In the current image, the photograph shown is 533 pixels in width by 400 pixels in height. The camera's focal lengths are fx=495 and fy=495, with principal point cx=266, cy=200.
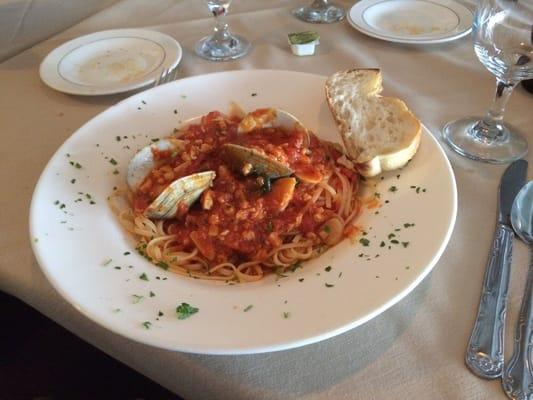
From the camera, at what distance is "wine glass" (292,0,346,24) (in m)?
2.63

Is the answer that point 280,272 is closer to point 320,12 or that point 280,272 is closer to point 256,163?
point 256,163

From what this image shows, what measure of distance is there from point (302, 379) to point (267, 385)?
0.08 metres

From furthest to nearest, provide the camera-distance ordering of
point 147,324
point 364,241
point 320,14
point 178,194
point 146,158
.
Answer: point 320,14, point 146,158, point 178,194, point 364,241, point 147,324

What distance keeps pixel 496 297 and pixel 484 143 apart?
0.71 m

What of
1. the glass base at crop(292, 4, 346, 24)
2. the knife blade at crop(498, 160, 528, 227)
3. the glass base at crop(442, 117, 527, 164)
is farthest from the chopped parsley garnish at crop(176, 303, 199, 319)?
the glass base at crop(292, 4, 346, 24)

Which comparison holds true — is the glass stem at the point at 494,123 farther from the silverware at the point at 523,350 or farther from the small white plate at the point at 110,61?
the small white plate at the point at 110,61

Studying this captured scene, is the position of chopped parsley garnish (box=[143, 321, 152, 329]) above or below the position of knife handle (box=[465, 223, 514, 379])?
above

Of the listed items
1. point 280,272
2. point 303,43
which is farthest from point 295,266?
point 303,43

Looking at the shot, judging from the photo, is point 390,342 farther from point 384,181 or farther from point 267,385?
point 384,181

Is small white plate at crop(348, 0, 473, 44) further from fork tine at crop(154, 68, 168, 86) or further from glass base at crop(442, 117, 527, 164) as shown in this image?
fork tine at crop(154, 68, 168, 86)

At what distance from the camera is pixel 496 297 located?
125 cm

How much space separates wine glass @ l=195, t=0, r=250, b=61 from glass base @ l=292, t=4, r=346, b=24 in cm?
39

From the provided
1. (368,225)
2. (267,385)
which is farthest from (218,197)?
(267,385)

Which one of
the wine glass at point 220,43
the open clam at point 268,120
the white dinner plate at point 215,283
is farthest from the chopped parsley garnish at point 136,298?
the wine glass at point 220,43
